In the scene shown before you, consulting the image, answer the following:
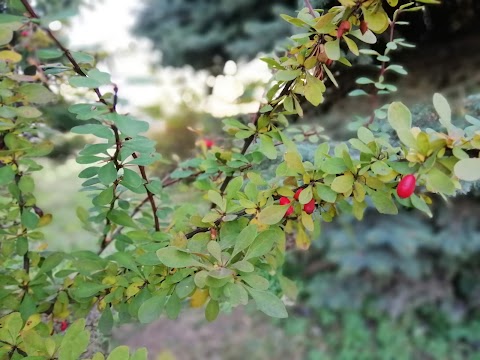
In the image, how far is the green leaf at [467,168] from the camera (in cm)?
52

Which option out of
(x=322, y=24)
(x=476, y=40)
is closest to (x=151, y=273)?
(x=322, y=24)


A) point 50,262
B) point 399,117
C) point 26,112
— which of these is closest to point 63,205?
point 50,262

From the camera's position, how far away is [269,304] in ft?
1.88

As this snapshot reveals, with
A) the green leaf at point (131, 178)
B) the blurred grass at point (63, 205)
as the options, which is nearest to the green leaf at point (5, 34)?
the green leaf at point (131, 178)

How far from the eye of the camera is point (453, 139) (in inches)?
22.5

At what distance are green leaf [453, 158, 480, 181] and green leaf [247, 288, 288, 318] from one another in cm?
27

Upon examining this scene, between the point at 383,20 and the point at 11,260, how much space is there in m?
0.83

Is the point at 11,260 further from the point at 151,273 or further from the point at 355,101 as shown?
the point at 355,101

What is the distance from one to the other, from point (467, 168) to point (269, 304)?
11.6 inches

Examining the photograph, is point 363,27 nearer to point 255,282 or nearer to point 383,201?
point 383,201

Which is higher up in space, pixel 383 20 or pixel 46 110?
pixel 383 20

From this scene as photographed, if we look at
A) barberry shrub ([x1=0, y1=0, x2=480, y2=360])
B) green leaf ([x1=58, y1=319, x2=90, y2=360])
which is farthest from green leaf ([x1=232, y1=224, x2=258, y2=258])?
green leaf ([x1=58, y1=319, x2=90, y2=360])

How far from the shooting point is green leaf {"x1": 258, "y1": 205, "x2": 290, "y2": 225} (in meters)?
0.64

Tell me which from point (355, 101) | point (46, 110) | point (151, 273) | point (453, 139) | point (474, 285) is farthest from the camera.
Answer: point (474, 285)
